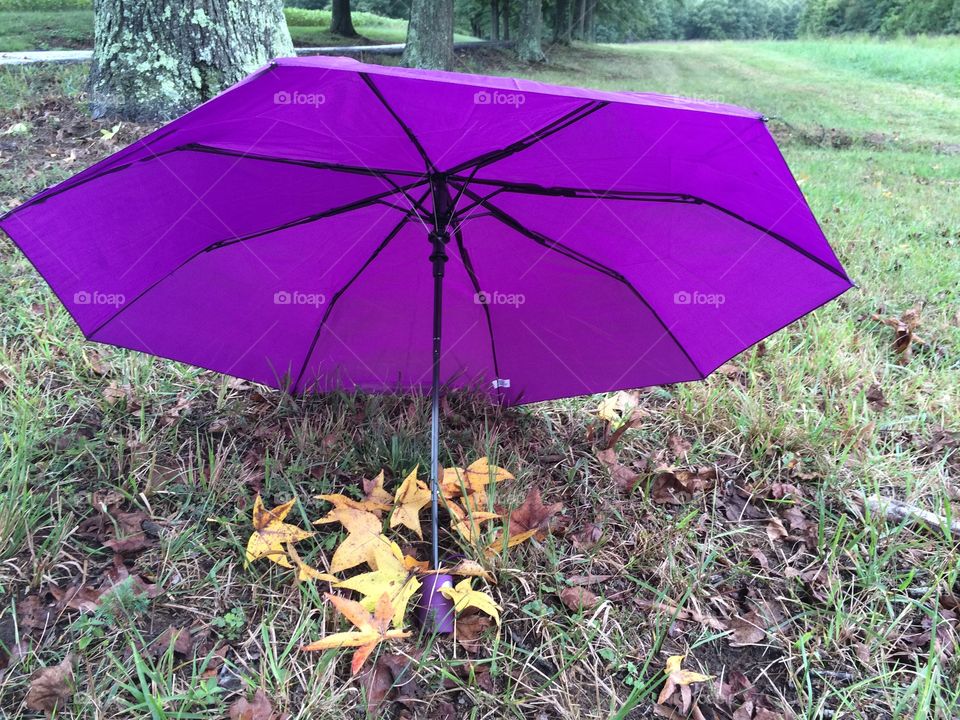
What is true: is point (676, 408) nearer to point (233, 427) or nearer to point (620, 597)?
point (620, 597)

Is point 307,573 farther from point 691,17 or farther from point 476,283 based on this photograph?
point 691,17

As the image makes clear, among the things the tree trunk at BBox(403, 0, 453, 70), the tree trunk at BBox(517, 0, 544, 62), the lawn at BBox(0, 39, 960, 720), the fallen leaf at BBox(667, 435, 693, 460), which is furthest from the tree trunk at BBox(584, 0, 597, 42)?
the fallen leaf at BBox(667, 435, 693, 460)

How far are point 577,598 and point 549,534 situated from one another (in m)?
0.20

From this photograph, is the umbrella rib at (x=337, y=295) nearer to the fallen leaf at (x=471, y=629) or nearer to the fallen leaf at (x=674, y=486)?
the fallen leaf at (x=471, y=629)

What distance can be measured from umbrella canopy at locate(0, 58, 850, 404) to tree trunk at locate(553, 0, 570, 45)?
27894mm

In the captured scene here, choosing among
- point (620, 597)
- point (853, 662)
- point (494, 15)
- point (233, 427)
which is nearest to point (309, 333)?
point (233, 427)

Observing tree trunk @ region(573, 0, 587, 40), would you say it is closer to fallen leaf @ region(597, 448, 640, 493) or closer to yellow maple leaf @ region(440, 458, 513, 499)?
fallen leaf @ region(597, 448, 640, 493)

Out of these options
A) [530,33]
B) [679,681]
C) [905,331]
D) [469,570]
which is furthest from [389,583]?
[530,33]

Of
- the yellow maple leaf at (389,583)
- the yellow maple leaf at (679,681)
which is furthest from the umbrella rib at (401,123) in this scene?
the yellow maple leaf at (679,681)

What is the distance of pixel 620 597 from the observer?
1.74 m

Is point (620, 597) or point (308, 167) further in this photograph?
point (620, 597)

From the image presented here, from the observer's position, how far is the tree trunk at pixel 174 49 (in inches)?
167

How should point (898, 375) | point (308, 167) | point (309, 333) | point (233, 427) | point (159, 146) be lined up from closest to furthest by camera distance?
1. point (159, 146)
2. point (308, 167)
3. point (309, 333)
4. point (233, 427)
5. point (898, 375)

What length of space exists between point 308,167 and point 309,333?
24.5 inches
